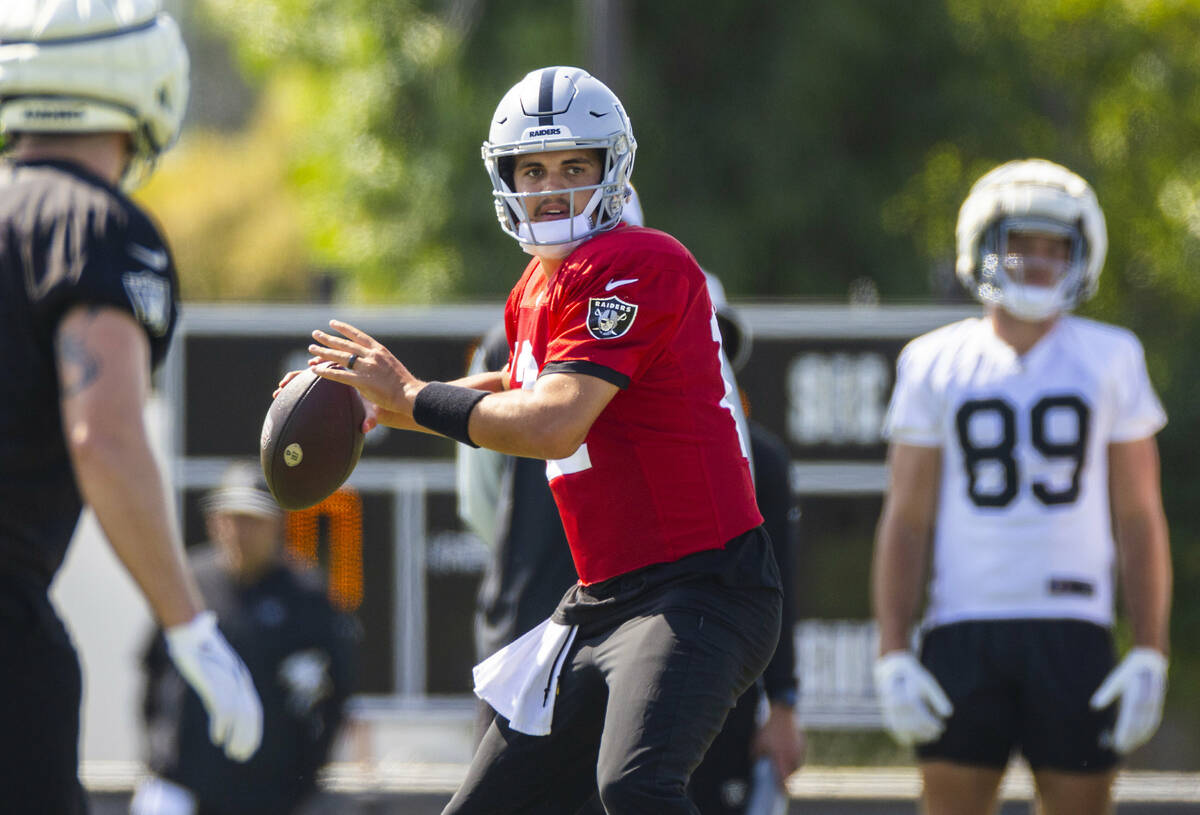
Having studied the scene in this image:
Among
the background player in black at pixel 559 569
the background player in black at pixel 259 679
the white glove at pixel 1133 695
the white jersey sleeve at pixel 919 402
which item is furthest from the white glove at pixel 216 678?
the background player in black at pixel 259 679

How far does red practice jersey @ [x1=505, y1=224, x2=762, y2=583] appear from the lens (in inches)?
135

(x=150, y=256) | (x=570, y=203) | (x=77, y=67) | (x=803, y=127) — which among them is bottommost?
(x=150, y=256)

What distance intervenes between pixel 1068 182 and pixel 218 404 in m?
4.77

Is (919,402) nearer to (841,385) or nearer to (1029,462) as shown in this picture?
(1029,462)

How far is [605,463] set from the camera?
11.5 ft

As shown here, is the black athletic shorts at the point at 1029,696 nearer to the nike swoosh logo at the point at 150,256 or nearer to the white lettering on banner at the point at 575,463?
the white lettering on banner at the point at 575,463

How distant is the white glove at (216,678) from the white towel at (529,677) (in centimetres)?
52

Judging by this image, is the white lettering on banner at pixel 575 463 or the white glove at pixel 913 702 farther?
the white glove at pixel 913 702

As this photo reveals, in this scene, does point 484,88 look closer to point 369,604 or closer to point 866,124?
point 866,124

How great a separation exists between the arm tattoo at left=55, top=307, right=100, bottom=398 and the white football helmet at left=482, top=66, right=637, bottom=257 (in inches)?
38.9

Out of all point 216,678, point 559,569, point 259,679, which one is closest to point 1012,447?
point 559,569

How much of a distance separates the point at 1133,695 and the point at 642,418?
6.96ft

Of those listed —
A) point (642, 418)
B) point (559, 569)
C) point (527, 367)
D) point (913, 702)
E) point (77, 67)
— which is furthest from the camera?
point (913, 702)

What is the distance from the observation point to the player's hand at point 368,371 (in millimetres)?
3451
